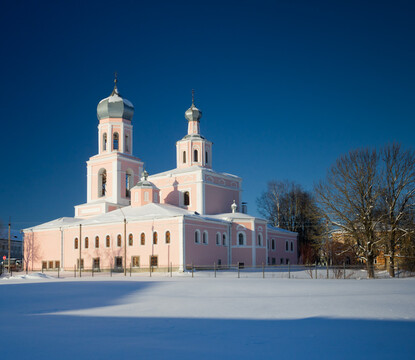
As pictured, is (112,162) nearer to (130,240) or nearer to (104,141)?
(104,141)

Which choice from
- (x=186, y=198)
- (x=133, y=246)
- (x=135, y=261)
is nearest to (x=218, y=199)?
(x=186, y=198)

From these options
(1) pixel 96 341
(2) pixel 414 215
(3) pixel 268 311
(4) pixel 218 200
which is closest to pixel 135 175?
(4) pixel 218 200

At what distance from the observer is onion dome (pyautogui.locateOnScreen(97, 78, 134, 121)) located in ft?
170

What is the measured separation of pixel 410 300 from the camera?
14.9 meters

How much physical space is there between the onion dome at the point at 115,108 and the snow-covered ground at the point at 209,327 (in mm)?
37196

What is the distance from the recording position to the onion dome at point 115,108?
2041 inches

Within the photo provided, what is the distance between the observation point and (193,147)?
52344 mm

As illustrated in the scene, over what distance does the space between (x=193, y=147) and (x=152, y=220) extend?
12.3 meters

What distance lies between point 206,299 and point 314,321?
5528mm

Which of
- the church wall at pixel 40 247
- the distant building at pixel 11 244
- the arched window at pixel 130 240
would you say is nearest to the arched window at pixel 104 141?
the church wall at pixel 40 247

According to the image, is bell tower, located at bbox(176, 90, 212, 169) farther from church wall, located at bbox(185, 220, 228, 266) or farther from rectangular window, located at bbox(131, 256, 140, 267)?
rectangular window, located at bbox(131, 256, 140, 267)

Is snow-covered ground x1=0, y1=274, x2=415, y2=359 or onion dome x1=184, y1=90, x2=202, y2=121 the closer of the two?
snow-covered ground x1=0, y1=274, x2=415, y2=359

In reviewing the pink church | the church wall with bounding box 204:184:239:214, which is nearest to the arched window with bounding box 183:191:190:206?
the pink church

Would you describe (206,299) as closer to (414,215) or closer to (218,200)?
(414,215)
